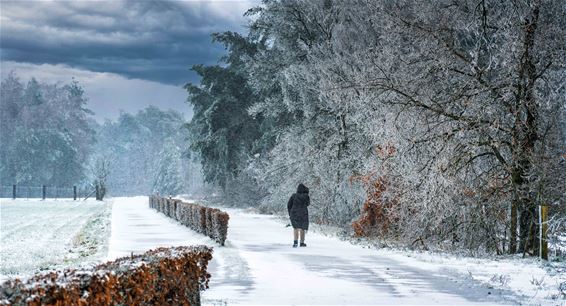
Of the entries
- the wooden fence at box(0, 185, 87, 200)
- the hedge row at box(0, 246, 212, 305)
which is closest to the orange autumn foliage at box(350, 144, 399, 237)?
the hedge row at box(0, 246, 212, 305)

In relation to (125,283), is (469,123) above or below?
above

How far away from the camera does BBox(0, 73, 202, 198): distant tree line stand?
3482 inches

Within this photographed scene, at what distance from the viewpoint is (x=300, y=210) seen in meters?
17.7

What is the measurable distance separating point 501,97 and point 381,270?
4819 millimetres

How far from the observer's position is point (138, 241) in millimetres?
18766

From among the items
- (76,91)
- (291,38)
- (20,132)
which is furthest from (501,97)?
(76,91)

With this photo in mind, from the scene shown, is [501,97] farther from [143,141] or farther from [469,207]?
[143,141]

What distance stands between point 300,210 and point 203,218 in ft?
15.3

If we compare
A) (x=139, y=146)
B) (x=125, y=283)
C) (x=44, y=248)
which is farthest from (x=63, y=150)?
(x=125, y=283)

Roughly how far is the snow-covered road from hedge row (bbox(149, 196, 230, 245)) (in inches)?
18.0

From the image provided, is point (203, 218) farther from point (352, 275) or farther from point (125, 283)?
point (125, 283)

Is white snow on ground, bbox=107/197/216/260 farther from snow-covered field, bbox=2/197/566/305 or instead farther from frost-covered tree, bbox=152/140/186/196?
frost-covered tree, bbox=152/140/186/196

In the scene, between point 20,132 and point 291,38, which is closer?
point 291,38

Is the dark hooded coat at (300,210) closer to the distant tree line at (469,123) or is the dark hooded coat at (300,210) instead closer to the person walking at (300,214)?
the person walking at (300,214)
